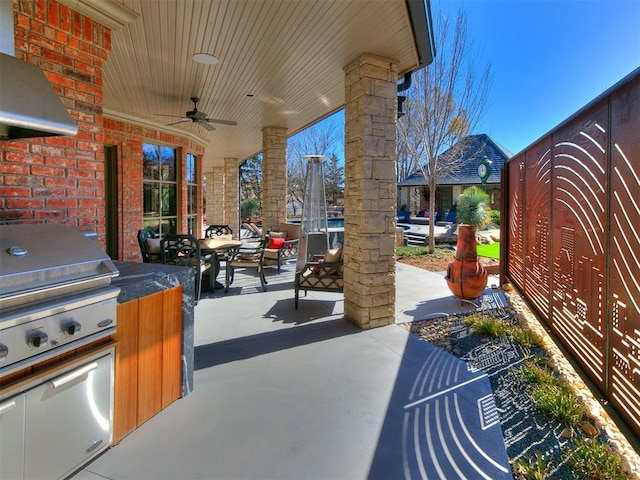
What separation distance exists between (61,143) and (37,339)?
65.8 inches

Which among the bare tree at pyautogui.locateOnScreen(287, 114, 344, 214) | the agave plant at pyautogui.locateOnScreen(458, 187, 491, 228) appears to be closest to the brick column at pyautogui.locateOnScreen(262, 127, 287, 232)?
the agave plant at pyautogui.locateOnScreen(458, 187, 491, 228)

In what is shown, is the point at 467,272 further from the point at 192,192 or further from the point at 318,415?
the point at 192,192

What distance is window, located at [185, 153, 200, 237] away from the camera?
9453mm

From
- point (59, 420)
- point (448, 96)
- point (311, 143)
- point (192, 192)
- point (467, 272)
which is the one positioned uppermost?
point (311, 143)

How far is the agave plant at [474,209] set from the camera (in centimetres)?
1105

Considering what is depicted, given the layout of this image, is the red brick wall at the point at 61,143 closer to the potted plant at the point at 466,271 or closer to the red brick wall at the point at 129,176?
the potted plant at the point at 466,271

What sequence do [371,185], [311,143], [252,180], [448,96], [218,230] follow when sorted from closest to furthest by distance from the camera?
[371,185] → [448,96] → [218,230] → [311,143] → [252,180]

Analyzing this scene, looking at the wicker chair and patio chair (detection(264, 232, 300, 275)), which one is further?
patio chair (detection(264, 232, 300, 275))

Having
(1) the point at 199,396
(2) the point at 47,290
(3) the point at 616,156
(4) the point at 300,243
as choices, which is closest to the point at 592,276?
(3) the point at 616,156

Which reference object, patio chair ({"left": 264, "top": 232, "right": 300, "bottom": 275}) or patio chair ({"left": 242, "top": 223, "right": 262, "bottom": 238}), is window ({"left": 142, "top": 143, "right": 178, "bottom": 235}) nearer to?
patio chair ({"left": 242, "top": 223, "right": 262, "bottom": 238})

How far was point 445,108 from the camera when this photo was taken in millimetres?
9219

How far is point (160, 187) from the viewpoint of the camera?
8.50 meters

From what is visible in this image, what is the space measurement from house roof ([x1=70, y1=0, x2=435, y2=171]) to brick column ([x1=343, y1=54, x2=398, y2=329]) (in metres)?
0.30

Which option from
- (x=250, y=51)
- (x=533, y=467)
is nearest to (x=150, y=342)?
(x=533, y=467)
